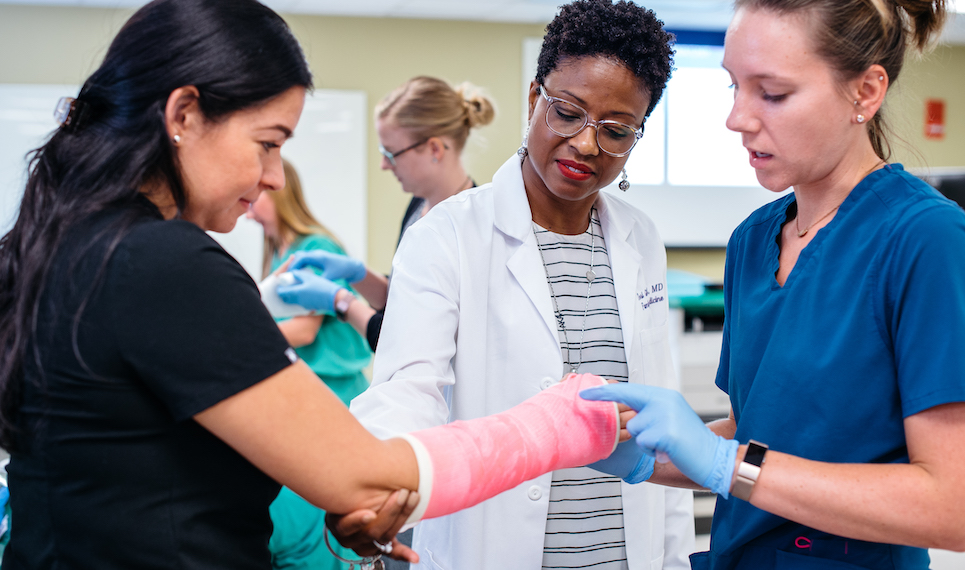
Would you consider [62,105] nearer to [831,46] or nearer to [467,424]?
[467,424]

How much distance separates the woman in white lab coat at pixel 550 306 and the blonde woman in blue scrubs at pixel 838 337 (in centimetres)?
25

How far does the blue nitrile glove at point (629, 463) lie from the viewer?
1143 millimetres

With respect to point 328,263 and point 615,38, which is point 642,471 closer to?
point 615,38

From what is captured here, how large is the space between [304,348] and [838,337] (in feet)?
5.82

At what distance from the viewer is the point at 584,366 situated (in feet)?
4.29

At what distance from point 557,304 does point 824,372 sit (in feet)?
1.68

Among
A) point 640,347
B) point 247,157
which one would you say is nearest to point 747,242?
point 640,347

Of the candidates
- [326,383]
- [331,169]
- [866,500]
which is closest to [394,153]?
[326,383]

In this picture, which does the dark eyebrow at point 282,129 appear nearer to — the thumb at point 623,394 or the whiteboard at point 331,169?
the thumb at point 623,394

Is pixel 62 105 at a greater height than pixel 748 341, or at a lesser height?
greater

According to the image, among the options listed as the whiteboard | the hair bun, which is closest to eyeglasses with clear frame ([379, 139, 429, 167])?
the hair bun

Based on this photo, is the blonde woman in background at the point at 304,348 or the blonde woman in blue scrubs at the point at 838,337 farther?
the blonde woman in background at the point at 304,348

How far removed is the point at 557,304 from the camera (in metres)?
1.32

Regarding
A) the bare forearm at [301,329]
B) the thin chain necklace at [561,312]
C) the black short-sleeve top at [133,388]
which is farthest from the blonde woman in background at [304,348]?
the black short-sleeve top at [133,388]
